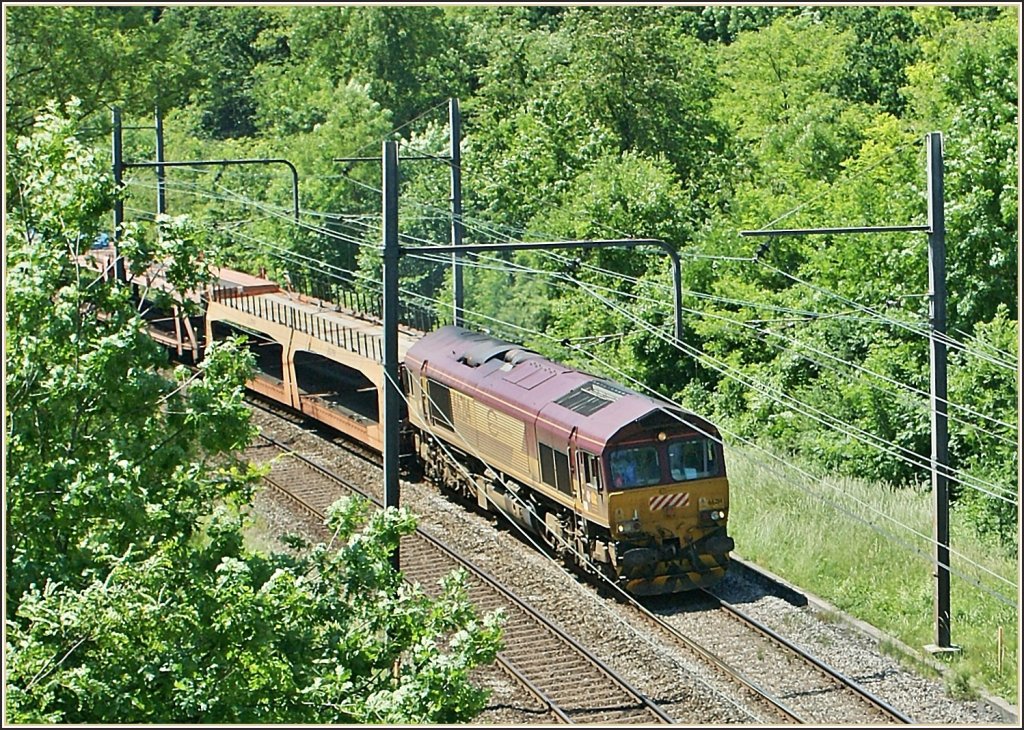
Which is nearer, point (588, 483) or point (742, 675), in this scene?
point (742, 675)

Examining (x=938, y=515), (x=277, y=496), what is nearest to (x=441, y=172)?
(x=277, y=496)

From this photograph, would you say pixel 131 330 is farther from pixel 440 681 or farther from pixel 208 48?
pixel 208 48

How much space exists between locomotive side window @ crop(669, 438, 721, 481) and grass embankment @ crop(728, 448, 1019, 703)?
67cm

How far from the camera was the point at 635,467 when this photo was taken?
62.4 ft

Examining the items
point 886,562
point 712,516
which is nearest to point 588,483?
point 712,516

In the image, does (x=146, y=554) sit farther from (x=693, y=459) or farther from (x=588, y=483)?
(x=693, y=459)

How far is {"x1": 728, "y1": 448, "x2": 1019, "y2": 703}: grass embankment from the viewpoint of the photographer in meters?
17.1

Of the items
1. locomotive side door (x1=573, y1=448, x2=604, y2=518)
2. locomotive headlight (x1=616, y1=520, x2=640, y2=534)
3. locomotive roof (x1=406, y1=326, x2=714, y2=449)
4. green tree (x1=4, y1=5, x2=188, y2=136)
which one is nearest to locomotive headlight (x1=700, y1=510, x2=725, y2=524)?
locomotive headlight (x1=616, y1=520, x2=640, y2=534)

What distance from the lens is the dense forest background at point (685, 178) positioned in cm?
2652

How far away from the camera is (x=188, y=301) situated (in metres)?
11.4

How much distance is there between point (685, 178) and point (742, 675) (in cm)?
2837

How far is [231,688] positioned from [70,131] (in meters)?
4.44

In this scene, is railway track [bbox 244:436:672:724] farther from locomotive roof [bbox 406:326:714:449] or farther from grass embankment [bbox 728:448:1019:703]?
grass embankment [bbox 728:448:1019:703]

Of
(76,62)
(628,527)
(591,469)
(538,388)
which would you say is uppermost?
(76,62)
